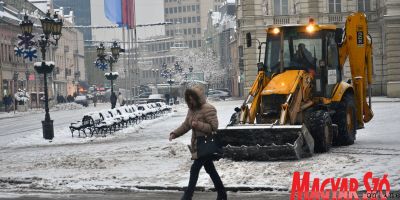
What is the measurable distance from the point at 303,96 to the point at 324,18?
37.8m

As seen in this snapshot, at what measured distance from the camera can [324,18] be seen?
175 feet

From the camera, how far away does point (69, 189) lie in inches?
532

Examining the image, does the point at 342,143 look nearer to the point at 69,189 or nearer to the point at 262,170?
the point at 262,170

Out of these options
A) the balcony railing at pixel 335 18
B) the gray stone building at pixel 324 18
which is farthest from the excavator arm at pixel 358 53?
the balcony railing at pixel 335 18

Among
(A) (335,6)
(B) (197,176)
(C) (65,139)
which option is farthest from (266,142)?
(A) (335,6)

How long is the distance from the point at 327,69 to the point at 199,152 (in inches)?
305

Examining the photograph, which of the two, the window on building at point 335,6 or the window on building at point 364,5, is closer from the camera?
the window on building at point 364,5

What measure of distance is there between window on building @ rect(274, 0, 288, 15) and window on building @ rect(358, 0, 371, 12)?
17.5ft

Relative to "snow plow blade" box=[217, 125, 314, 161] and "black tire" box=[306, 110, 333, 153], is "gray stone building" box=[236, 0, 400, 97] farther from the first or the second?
"snow plow blade" box=[217, 125, 314, 161]

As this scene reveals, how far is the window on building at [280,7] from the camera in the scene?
179 feet

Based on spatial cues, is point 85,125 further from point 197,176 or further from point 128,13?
point 128,13

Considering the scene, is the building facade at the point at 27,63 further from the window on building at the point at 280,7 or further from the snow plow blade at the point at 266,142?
the snow plow blade at the point at 266,142

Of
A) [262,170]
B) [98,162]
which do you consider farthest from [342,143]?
[98,162]

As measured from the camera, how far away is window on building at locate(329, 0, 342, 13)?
5341 centimetres
